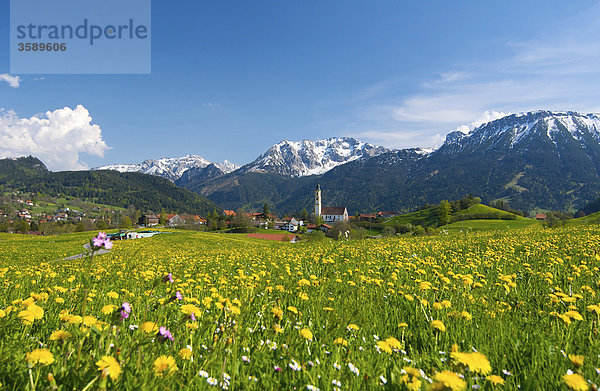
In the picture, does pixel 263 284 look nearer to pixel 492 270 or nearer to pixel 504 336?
pixel 504 336

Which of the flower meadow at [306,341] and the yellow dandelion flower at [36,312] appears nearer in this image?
the flower meadow at [306,341]

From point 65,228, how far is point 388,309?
150054 millimetres

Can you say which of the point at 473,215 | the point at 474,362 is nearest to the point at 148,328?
the point at 474,362

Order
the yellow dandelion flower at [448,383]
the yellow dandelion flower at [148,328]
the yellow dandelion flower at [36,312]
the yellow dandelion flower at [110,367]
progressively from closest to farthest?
the yellow dandelion flower at [448,383] → the yellow dandelion flower at [110,367] → the yellow dandelion flower at [148,328] → the yellow dandelion flower at [36,312]

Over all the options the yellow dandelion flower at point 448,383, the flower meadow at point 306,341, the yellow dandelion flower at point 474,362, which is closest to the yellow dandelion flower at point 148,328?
the flower meadow at point 306,341

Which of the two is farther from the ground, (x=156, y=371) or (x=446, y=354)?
(x=156, y=371)

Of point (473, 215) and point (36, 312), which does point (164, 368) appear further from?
point (473, 215)

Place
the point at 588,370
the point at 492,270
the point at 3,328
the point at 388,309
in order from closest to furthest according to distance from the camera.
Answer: the point at 588,370 < the point at 3,328 < the point at 388,309 < the point at 492,270

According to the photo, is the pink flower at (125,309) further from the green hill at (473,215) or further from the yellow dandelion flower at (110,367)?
the green hill at (473,215)

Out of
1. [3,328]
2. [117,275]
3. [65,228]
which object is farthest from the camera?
[65,228]

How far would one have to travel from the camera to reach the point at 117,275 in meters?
7.91

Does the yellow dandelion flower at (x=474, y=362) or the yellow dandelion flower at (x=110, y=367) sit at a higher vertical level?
the yellow dandelion flower at (x=110, y=367)

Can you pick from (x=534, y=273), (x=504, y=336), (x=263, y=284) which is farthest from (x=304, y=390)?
(x=534, y=273)

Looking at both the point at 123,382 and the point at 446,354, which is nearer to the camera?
the point at 123,382
